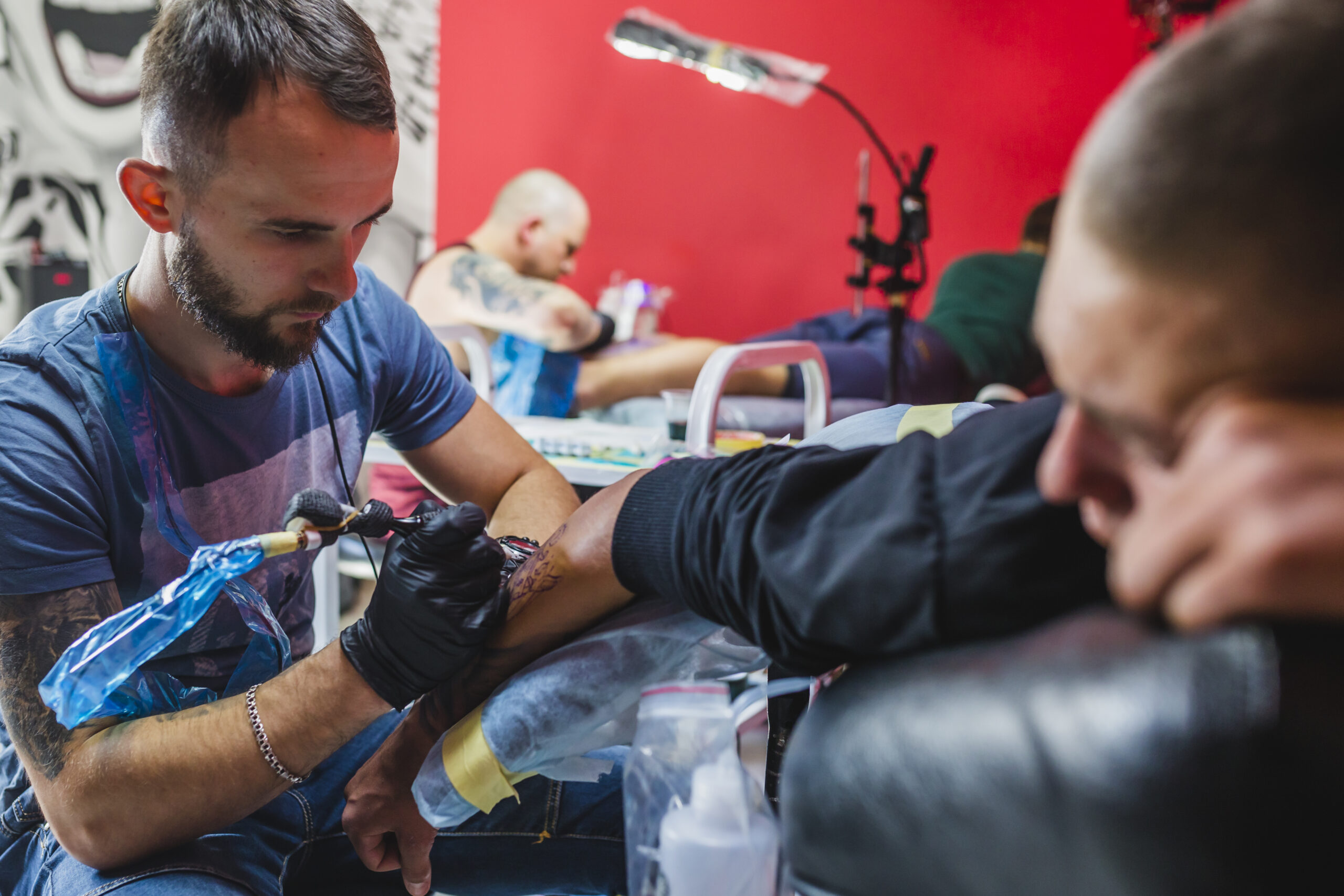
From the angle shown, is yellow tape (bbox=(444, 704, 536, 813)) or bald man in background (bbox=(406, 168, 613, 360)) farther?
bald man in background (bbox=(406, 168, 613, 360))

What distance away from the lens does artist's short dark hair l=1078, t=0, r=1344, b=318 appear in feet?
0.91

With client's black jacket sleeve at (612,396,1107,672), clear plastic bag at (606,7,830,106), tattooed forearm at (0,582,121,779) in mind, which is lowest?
tattooed forearm at (0,582,121,779)

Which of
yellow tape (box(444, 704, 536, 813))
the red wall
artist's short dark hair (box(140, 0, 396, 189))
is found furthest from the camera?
the red wall

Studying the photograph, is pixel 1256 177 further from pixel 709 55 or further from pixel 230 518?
pixel 709 55

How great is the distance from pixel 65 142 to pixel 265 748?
Answer: 10.2 ft

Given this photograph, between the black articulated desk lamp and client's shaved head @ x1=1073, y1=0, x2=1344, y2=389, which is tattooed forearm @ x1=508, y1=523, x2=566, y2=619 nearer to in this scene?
client's shaved head @ x1=1073, y1=0, x2=1344, y2=389

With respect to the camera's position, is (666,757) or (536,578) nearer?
(666,757)

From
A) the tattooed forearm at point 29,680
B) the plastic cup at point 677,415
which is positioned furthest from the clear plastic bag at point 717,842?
the plastic cup at point 677,415

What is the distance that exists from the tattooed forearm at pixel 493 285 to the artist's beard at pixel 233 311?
150 cm

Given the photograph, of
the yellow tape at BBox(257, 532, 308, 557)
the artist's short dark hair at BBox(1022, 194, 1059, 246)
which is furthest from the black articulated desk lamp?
the yellow tape at BBox(257, 532, 308, 557)

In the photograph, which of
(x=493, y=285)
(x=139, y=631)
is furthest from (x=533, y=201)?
(x=139, y=631)

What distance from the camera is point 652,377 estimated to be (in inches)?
103

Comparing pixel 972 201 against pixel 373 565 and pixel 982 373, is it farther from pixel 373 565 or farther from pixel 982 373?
pixel 373 565

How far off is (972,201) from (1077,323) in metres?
3.71
